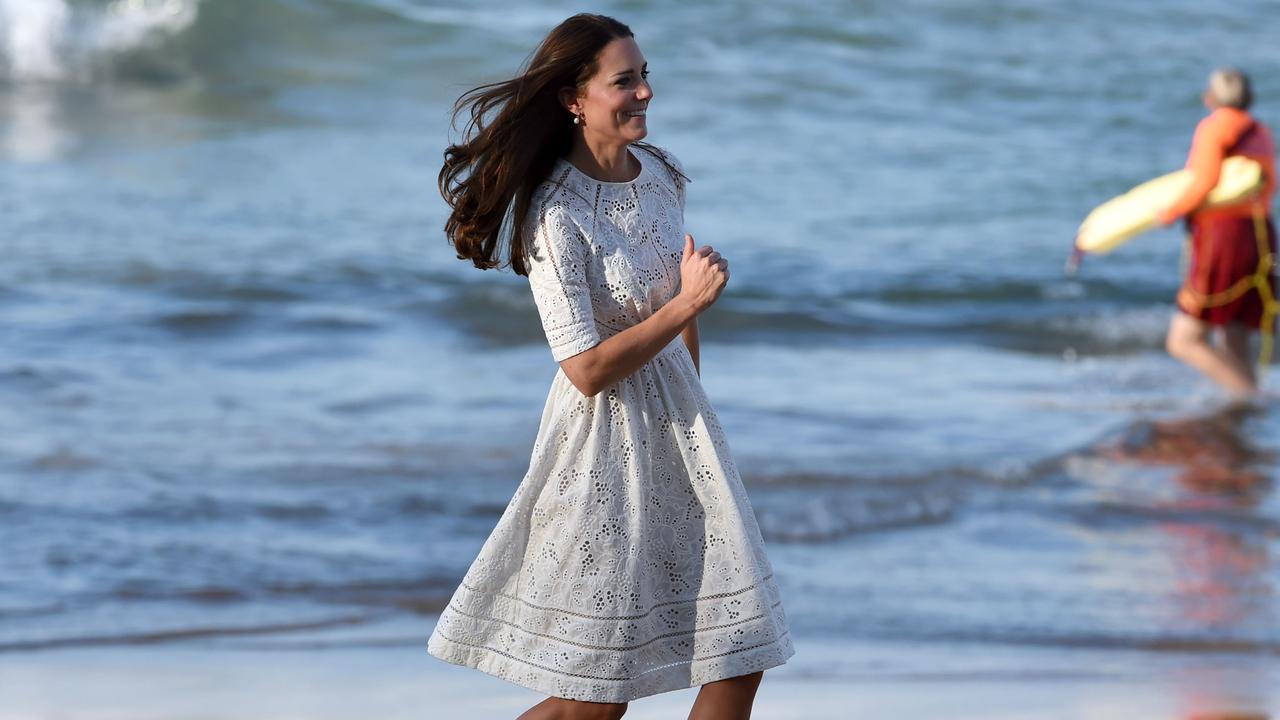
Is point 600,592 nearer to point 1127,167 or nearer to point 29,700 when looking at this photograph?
point 29,700

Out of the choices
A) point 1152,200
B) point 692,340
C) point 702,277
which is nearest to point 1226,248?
point 1152,200

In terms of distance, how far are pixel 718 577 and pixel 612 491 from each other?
23 cm

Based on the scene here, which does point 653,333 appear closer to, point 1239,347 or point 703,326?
point 1239,347

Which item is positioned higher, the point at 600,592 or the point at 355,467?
the point at 600,592

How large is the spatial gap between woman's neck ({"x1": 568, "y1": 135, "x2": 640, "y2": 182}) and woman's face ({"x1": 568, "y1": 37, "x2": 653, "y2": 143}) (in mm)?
35

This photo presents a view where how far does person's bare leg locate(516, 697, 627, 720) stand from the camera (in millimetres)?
3023

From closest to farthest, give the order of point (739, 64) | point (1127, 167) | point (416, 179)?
point (416, 179), point (1127, 167), point (739, 64)

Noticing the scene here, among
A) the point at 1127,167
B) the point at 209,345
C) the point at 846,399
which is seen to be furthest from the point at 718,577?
the point at 1127,167

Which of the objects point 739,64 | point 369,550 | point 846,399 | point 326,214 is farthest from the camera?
point 739,64

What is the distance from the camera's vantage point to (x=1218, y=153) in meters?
8.48

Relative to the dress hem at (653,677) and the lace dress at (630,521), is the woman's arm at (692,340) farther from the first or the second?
the dress hem at (653,677)

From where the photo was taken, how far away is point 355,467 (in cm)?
746

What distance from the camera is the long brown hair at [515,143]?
2.92 metres

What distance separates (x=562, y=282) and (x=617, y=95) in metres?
0.33
